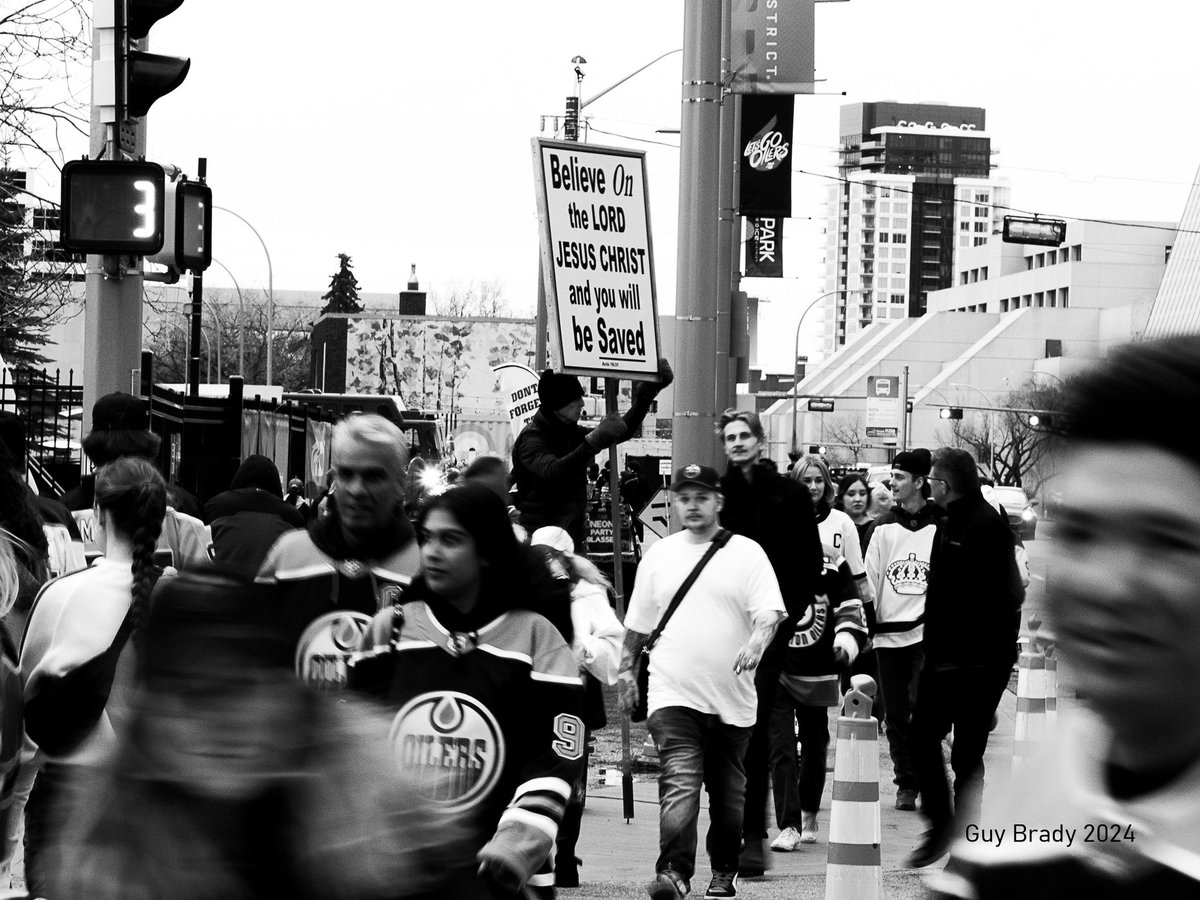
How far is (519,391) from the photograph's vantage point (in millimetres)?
Answer: 20562

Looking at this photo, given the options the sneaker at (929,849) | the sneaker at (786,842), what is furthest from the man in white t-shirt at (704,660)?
the sneaker at (786,842)

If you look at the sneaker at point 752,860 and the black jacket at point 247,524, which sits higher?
the black jacket at point 247,524

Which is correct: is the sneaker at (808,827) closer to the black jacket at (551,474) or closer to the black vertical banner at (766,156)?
the black jacket at (551,474)

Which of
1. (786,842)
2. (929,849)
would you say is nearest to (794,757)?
(786,842)

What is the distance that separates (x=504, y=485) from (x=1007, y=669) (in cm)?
304

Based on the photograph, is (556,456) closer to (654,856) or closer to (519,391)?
(654,856)

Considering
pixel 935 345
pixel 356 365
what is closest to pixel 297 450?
pixel 356 365

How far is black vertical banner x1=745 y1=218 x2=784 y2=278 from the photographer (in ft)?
71.7

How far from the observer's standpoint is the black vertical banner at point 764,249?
21.8 metres

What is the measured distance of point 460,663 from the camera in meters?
4.41

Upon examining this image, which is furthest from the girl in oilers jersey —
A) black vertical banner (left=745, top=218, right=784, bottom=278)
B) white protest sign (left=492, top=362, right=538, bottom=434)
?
black vertical banner (left=745, top=218, right=784, bottom=278)

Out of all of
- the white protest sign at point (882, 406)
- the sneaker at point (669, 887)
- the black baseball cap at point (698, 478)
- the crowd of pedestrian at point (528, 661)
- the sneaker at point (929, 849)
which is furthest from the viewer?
the white protest sign at point (882, 406)

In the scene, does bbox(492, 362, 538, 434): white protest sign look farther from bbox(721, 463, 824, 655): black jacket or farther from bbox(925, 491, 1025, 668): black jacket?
bbox(925, 491, 1025, 668): black jacket

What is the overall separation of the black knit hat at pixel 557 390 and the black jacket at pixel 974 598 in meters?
2.22
